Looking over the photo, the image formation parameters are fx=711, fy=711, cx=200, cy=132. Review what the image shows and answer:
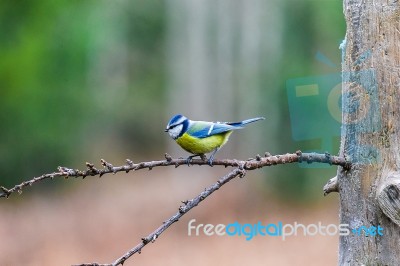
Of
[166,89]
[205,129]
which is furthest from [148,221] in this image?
[205,129]

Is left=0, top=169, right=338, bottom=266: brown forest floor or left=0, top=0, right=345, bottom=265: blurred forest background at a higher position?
left=0, top=0, right=345, bottom=265: blurred forest background

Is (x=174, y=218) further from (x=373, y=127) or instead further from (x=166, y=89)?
(x=166, y=89)

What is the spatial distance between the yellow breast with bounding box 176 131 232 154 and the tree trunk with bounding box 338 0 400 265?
30cm

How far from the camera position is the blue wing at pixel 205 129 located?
1.58m

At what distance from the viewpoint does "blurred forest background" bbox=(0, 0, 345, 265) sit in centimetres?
715

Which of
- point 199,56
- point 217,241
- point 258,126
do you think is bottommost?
point 217,241

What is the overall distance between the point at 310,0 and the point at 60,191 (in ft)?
13.8

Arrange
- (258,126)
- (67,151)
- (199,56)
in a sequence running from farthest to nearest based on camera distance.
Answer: (258,126) < (199,56) < (67,151)

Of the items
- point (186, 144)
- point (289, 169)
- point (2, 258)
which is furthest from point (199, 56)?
point (186, 144)

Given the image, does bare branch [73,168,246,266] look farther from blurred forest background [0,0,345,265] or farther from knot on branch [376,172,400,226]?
blurred forest background [0,0,345,265]

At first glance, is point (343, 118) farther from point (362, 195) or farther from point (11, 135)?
point (11, 135)

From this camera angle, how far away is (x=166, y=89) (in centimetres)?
1144

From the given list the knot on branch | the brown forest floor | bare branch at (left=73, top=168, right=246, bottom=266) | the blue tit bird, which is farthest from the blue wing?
the brown forest floor

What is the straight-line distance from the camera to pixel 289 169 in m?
9.01
